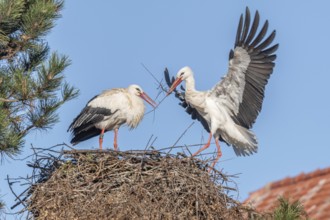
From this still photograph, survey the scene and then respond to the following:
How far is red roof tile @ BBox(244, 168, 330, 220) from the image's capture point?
9.98m

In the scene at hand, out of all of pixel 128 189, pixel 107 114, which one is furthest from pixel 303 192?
pixel 128 189

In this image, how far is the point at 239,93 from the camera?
1004cm

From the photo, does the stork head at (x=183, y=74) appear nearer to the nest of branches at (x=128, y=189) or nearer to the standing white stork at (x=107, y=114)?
the standing white stork at (x=107, y=114)

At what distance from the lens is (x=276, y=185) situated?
1107cm

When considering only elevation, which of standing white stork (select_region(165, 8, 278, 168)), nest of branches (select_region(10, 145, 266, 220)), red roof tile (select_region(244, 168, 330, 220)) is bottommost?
nest of branches (select_region(10, 145, 266, 220))

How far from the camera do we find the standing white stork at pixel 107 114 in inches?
403

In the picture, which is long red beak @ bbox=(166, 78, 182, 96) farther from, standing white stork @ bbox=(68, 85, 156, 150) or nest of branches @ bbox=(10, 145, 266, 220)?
nest of branches @ bbox=(10, 145, 266, 220)

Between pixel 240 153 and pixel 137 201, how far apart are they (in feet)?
7.81

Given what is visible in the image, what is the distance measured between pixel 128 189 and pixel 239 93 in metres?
2.17

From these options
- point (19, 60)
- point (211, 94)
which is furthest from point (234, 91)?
point (19, 60)

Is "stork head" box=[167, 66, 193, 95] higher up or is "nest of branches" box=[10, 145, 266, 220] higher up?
"stork head" box=[167, 66, 193, 95]

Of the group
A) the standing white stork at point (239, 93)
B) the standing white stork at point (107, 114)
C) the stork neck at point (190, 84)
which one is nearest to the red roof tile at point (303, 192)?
the standing white stork at point (239, 93)

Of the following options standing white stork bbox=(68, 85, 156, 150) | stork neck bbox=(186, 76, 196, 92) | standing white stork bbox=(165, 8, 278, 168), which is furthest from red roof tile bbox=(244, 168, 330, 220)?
standing white stork bbox=(68, 85, 156, 150)

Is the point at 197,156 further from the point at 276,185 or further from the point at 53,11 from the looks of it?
the point at 276,185
